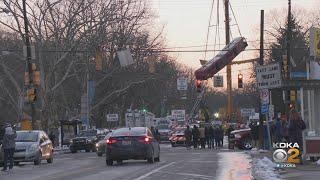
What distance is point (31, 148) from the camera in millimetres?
29391

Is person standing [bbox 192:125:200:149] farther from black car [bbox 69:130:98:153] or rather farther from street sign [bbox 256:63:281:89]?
street sign [bbox 256:63:281:89]

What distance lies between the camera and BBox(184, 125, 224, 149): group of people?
46.9 metres

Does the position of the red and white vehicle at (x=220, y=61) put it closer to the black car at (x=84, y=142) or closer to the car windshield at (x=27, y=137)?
the black car at (x=84, y=142)

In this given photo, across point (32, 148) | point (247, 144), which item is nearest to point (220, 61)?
point (247, 144)

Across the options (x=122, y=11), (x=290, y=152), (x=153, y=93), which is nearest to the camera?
(x=290, y=152)

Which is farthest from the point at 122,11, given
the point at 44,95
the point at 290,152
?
the point at 290,152

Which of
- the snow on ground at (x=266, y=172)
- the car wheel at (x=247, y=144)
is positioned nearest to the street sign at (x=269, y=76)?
the snow on ground at (x=266, y=172)

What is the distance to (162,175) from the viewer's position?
20453mm

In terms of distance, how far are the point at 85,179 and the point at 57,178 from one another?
1364mm

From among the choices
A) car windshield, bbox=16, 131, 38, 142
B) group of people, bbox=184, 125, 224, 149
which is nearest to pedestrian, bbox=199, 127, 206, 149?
group of people, bbox=184, 125, 224, 149

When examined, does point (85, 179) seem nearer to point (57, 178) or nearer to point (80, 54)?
point (57, 178)

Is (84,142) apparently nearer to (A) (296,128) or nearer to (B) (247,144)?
(B) (247,144)

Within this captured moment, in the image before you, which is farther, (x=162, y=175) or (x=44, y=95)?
(x=44, y=95)

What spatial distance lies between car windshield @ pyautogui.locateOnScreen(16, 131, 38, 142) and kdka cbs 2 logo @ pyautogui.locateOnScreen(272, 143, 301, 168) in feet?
42.2
